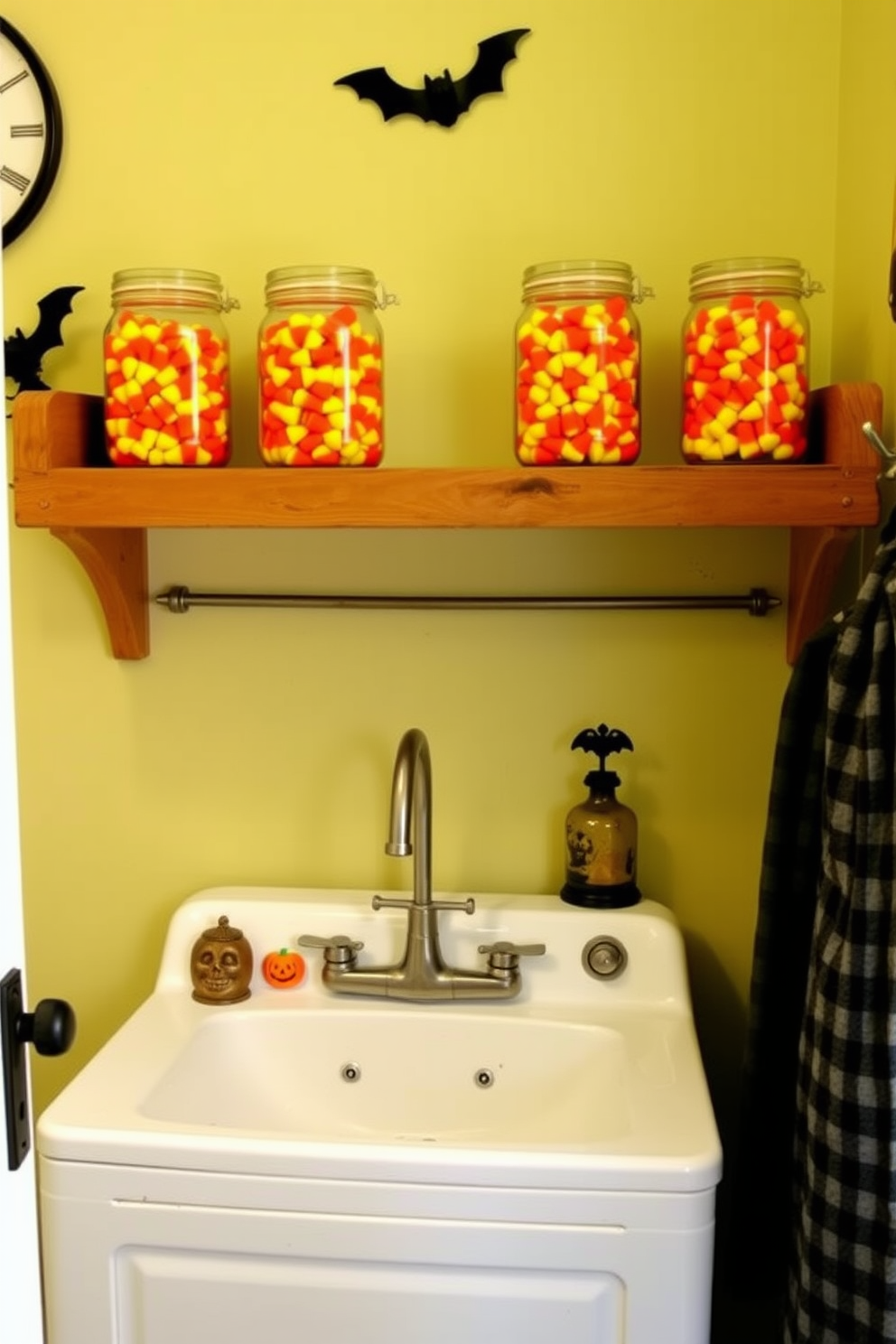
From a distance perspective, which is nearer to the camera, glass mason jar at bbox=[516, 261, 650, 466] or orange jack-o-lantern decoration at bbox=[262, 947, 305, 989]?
glass mason jar at bbox=[516, 261, 650, 466]

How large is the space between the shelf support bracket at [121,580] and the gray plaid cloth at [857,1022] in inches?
32.2

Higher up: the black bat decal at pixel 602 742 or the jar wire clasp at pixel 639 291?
the jar wire clasp at pixel 639 291

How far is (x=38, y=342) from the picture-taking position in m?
1.63

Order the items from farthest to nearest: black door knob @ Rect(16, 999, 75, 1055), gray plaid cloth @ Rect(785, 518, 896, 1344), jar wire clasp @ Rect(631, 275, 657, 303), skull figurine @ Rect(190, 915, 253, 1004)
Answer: skull figurine @ Rect(190, 915, 253, 1004)
jar wire clasp @ Rect(631, 275, 657, 303)
gray plaid cloth @ Rect(785, 518, 896, 1344)
black door knob @ Rect(16, 999, 75, 1055)

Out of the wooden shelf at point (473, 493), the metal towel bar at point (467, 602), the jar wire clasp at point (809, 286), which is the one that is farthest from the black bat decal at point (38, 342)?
the jar wire clasp at point (809, 286)

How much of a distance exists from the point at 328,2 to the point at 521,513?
68 cm

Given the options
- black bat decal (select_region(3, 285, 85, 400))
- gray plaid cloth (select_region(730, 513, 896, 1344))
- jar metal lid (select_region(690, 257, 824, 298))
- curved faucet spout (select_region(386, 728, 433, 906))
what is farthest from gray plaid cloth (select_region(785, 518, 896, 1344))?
black bat decal (select_region(3, 285, 85, 400))

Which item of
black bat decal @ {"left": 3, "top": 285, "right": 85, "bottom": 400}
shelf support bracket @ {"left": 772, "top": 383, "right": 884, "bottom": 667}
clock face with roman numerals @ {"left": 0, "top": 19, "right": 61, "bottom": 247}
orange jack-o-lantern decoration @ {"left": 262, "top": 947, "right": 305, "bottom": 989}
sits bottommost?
orange jack-o-lantern decoration @ {"left": 262, "top": 947, "right": 305, "bottom": 989}

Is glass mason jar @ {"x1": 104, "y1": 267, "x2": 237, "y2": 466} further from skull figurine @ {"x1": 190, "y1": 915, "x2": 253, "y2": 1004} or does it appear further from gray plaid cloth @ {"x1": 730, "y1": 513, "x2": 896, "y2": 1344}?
gray plaid cloth @ {"x1": 730, "y1": 513, "x2": 896, "y2": 1344}

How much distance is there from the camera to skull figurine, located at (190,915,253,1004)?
1.55 meters

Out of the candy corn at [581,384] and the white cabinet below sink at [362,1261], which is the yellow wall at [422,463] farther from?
the white cabinet below sink at [362,1261]

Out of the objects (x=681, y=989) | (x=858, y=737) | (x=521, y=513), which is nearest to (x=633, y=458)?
(x=521, y=513)

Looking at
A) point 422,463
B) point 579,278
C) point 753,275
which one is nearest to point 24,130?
point 422,463

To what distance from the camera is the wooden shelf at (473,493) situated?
4.36ft
